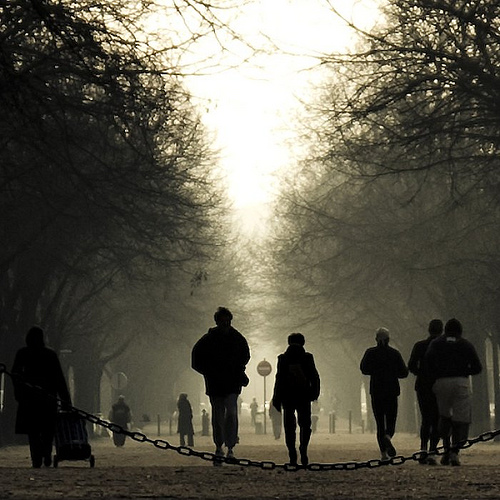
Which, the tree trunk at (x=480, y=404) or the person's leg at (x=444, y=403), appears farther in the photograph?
the tree trunk at (x=480, y=404)

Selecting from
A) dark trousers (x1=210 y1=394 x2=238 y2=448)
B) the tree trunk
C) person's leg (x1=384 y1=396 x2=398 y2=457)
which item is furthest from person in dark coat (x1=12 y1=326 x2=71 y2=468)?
the tree trunk

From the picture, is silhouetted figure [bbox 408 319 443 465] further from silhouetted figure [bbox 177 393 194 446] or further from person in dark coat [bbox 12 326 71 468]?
silhouetted figure [bbox 177 393 194 446]

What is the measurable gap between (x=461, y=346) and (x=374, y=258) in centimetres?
2178

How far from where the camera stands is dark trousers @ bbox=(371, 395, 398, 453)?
20.5m

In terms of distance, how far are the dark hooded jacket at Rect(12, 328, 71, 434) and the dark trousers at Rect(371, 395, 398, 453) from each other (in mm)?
4665

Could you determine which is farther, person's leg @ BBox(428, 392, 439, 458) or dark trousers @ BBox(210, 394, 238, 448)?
person's leg @ BBox(428, 392, 439, 458)

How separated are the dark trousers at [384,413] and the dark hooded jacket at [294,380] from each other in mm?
2772

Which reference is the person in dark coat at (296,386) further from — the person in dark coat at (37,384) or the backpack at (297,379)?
the person in dark coat at (37,384)

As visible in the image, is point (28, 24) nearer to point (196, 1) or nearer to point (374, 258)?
point (196, 1)

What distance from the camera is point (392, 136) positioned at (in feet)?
77.3

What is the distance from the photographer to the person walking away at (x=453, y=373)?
1820cm

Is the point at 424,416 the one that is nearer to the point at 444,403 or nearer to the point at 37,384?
the point at 444,403

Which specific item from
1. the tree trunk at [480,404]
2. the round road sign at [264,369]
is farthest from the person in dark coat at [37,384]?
the round road sign at [264,369]

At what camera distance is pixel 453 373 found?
1825 cm
